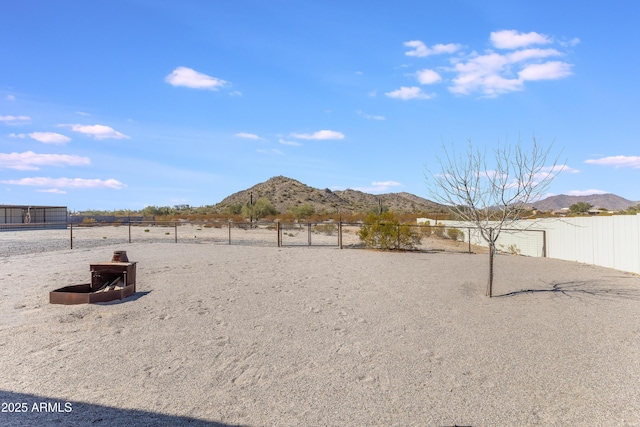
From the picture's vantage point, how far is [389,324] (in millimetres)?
9578

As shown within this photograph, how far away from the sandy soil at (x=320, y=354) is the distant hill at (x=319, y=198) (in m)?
78.9

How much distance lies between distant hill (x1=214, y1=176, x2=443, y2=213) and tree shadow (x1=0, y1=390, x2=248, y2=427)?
8562 cm

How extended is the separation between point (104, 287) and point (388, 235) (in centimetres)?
1724

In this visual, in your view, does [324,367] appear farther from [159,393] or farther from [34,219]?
[34,219]

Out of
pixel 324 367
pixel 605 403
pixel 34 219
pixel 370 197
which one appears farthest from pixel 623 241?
pixel 370 197

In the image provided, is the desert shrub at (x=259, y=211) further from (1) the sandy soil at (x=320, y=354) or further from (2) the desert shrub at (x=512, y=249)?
(1) the sandy soil at (x=320, y=354)

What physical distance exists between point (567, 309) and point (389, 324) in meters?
4.96

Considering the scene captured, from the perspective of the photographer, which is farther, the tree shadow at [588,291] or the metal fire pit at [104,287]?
the tree shadow at [588,291]

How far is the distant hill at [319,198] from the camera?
98.6 m

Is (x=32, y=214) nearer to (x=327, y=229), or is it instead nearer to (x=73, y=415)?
(x=327, y=229)

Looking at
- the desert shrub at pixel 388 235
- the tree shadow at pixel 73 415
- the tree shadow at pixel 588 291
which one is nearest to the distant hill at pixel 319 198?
the desert shrub at pixel 388 235

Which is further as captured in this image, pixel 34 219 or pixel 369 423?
pixel 34 219

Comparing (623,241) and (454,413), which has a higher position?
(623,241)

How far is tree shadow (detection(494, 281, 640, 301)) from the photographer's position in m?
13.2
